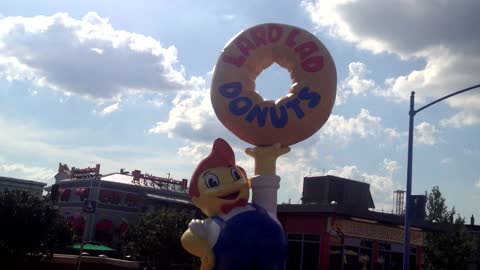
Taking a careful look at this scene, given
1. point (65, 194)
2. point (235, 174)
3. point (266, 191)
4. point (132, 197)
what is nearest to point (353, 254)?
point (266, 191)

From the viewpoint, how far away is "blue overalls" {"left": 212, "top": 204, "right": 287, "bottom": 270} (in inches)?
394

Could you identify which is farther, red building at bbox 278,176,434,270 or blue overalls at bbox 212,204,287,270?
red building at bbox 278,176,434,270

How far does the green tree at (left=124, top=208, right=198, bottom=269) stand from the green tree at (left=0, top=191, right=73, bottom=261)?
6.85 metres

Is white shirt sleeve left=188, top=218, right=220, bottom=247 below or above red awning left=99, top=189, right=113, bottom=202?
below

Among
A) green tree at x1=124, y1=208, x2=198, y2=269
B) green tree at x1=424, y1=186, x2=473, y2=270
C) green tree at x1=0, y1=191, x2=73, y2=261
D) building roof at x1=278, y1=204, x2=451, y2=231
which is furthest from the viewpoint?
green tree at x1=424, y1=186, x2=473, y2=270

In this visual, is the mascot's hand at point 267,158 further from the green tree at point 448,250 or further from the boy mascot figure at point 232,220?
the green tree at point 448,250

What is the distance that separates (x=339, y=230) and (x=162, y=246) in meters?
9.14

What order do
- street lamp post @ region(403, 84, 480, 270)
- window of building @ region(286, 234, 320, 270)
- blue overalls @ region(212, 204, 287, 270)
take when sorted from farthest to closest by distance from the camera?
window of building @ region(286, 234, 320, 270) → street lamp post @ region(403, 84, 480, 270) → blue overalls @ region(212, 204, 287, 270)

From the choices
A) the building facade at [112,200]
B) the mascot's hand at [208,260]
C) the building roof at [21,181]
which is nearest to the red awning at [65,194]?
the building facade at [112,200]

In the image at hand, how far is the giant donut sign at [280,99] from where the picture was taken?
11375 millimetres

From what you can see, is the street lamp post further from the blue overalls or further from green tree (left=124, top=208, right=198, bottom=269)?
green tree (left=124, top=208, right=198, bottom=269)

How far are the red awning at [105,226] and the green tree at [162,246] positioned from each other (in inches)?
658

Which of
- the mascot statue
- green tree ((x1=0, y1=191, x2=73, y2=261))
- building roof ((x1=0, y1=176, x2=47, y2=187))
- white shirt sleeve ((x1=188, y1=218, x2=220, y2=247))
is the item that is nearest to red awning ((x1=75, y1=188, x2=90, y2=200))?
building roof ((x1=0, y1=176, x2=47, y2=187))

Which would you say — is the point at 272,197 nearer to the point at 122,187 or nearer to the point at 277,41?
the point at 277,41
